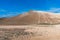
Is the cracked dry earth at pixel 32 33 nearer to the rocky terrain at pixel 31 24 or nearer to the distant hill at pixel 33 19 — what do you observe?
the rocky terrain at pixel 31 24

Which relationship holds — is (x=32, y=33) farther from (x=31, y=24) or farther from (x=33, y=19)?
(x=33, y=19)

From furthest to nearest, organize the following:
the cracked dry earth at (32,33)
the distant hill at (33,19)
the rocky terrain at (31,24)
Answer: the distant hill at (33,19) → the rocky terrain at (31,24) → the cracked dry earth at (32,33)

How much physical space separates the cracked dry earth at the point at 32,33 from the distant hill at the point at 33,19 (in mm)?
163

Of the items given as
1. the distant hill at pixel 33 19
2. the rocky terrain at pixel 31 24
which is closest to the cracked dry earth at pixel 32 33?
the rocky terrain at pixel 31 24

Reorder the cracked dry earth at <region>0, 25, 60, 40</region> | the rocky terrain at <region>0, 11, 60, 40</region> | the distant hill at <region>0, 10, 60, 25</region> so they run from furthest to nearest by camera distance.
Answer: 1. the distant hill at <region>0, 10, 60, 25</region>
2. the rocky terrain at <region>0, 11, 60, 40</region>
3. the cracked dry earth at <region>0, 25, 60, 40</region>

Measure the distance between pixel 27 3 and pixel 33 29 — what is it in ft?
2.78

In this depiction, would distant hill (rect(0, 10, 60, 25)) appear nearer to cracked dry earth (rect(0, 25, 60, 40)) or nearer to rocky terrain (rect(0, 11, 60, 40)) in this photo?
rocky terrain (rect(0, 11, 60, 40))

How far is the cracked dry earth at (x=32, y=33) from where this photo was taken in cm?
387

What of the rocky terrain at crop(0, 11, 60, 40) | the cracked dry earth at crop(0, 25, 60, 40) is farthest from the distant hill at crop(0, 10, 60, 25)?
the cracked dry earth at crop(0, 25, 60, 40)

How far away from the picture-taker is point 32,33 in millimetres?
4176

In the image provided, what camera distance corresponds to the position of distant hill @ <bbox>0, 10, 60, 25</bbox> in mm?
4393

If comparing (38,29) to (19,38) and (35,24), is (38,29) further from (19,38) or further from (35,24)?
(19,38)

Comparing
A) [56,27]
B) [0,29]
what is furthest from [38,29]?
[0,29]

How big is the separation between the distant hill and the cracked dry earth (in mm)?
163
